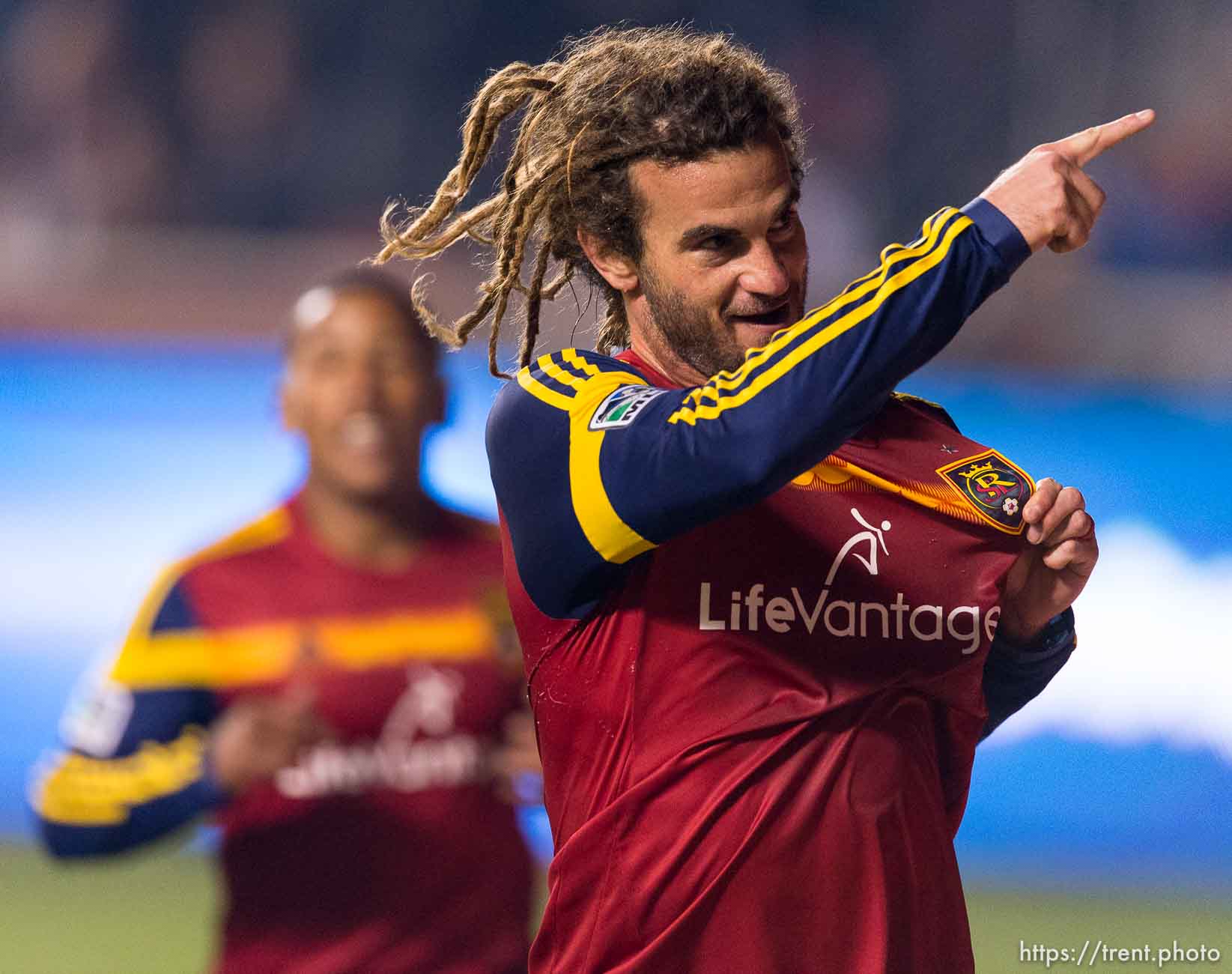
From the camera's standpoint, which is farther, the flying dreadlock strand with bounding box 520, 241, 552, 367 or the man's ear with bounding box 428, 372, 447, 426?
the man's ear with bounding box 428, 372, 447, 426

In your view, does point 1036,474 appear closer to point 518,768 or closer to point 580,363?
point 518,768

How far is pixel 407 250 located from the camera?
8.50 ft

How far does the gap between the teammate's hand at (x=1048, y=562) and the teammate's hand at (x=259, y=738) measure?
1.84m

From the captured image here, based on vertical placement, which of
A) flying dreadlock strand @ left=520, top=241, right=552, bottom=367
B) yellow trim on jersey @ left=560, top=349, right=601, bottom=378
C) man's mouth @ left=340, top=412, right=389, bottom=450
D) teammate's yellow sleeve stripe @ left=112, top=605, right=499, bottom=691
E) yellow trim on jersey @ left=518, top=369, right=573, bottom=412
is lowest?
yellow trim on jersey @ left=518, top=369, right=573, bottom=412

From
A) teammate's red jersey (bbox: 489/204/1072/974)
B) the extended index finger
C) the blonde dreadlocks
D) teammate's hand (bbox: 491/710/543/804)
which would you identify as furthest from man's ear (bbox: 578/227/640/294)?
teammate's hand (bbox: 491/710/543/804)

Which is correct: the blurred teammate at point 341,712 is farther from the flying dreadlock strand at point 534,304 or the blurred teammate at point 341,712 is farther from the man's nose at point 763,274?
the man's nose at point 763,274

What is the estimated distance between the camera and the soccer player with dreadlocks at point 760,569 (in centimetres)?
175

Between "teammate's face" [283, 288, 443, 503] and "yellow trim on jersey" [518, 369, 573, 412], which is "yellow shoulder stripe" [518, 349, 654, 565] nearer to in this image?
"yellow trim on jersey" [518, 369, 573, 412]

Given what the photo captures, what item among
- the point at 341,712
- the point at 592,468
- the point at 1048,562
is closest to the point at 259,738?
the point at 341,712

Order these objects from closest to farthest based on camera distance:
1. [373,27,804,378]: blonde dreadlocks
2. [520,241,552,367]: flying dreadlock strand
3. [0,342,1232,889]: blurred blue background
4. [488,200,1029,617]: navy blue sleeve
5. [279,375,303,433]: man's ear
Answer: [488,200,1029,617]: navy blue sleeve, [373,27,804,378]: blonde dreadlocks, [520,241,552,367]: flying dreadlock strand, [279,375,303,433]: man's ear, [0,342,1232,889]: blurred blue background

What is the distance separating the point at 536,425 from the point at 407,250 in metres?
0.74

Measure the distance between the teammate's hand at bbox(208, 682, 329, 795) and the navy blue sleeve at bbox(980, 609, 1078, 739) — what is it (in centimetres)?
176

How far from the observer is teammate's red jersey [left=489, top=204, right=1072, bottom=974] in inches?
73.9

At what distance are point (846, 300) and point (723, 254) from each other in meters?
0.40
